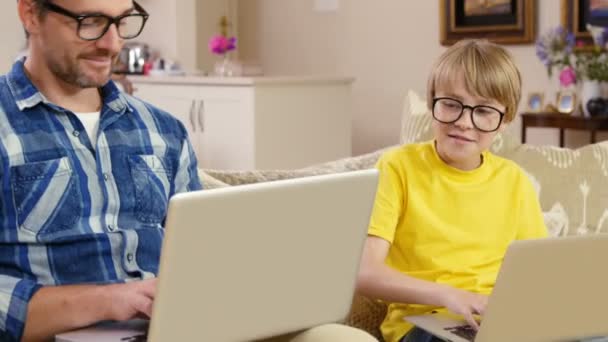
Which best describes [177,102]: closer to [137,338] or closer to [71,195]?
[71,195]

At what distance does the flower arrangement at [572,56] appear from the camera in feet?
14.6

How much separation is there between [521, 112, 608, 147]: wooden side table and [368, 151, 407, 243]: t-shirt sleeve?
2625mm

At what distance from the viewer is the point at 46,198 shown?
163 cm

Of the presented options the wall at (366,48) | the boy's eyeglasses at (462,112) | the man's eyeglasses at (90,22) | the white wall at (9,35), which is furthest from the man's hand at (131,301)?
the white wall at (9,35)

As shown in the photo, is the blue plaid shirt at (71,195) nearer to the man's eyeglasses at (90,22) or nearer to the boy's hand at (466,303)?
the man's eyeglasses at (90,22)

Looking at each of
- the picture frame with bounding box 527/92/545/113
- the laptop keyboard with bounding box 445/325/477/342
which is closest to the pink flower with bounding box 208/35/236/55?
the picture frame with bounding box 527/92/545/113

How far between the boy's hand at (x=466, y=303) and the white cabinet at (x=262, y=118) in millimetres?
3467

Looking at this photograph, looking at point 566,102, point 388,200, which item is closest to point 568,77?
point 566,102

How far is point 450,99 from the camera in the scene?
1.92 metres

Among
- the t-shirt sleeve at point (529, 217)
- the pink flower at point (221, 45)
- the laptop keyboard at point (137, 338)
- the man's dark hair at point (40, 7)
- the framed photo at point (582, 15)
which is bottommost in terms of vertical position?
the laptop keyboard at point (137, 338)

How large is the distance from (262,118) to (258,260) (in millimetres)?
3895

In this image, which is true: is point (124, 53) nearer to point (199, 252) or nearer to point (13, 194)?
point (13, 194)

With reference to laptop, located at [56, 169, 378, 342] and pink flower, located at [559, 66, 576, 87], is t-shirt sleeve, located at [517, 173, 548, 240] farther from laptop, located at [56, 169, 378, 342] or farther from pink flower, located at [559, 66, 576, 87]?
pink flower, located at [559, 66, 576, 87]

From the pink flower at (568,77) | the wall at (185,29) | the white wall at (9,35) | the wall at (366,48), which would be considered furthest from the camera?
the white wall at (9,35)
